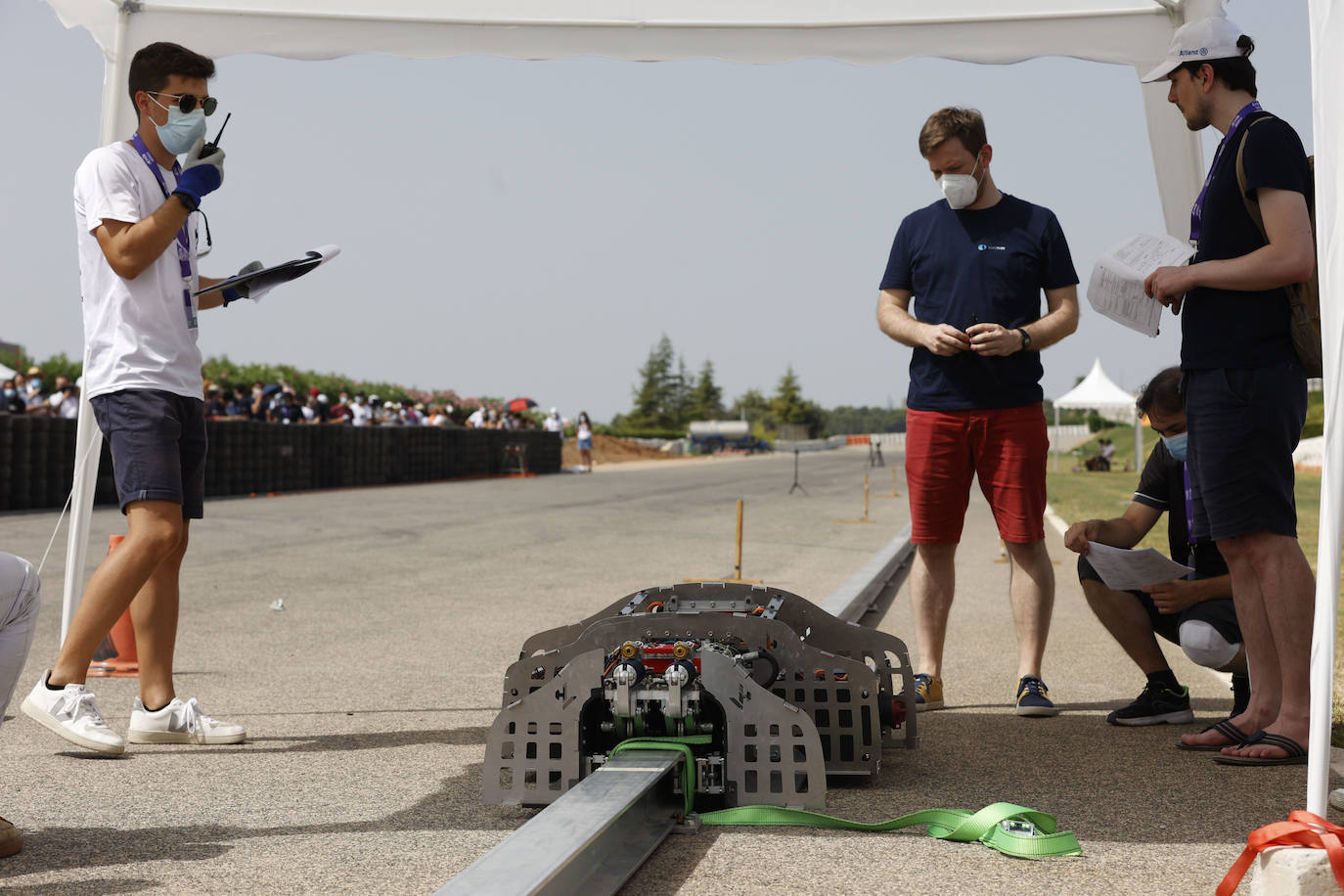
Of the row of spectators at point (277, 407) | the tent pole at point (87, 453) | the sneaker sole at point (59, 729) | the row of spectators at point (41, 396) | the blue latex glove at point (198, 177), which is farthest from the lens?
the row of spectators at point (277, 407)

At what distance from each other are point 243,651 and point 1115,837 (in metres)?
4.60

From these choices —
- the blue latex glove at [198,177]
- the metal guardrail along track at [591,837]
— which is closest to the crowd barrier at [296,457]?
the blue latex glove at [198,177]

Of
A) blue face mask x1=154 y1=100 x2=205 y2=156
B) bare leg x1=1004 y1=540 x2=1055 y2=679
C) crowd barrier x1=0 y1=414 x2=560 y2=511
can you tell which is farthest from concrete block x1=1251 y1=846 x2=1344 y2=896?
crowd barrier x1=0 y1=414 x2=560 y2=511

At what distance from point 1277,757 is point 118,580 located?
3612mm

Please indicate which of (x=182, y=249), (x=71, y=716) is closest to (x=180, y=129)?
(x=182, y=249)

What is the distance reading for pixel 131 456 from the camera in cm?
373

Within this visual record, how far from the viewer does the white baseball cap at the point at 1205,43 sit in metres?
3.62

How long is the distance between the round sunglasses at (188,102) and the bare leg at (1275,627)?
3571 mm

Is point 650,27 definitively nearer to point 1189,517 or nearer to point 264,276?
point 264,276

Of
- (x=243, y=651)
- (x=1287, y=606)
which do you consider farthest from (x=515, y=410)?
(x=1287, y=606)

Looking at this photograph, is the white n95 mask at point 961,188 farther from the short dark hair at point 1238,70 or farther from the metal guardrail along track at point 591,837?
the metal guardrail along track at point 591,837

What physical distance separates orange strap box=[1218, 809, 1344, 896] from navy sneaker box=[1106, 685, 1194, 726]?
6.49ft

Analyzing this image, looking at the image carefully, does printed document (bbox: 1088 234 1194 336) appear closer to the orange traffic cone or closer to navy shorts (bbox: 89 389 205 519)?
navy shorts (bbox: 89 389 205 519)

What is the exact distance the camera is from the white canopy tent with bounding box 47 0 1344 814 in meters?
4.61
